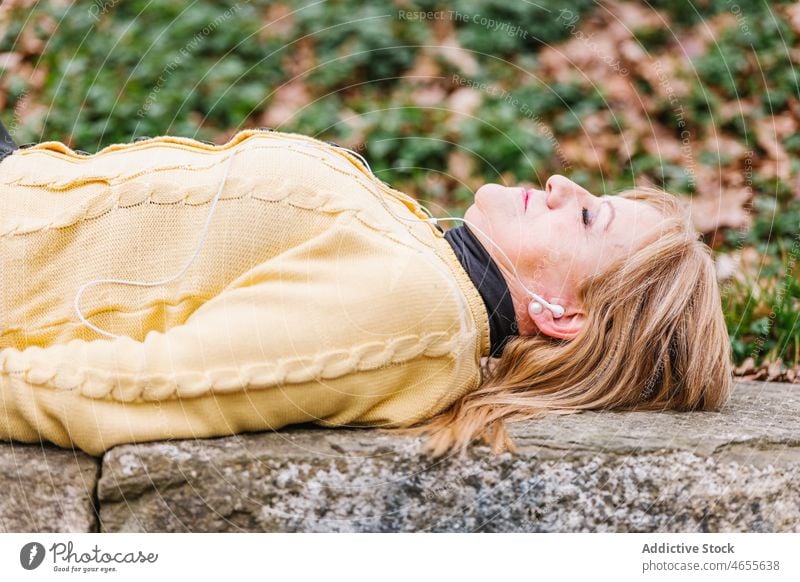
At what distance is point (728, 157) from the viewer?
3447mm

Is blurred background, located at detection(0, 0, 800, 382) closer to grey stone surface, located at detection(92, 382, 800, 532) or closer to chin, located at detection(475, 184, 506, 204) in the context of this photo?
chin, located at detection(475, 184, 506, 204)

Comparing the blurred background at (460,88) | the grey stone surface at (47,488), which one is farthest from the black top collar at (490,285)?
the blurred background at (460,88)

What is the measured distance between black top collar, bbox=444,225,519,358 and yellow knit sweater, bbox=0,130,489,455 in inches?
1.6

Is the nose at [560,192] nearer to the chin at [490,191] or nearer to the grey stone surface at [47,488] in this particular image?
the chin at [490,191]

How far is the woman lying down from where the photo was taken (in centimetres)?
151

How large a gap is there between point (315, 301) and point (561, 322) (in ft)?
1.83

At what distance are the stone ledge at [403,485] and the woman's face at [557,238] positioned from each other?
1.02ft

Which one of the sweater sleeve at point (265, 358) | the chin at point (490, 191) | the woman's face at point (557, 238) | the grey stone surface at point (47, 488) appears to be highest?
the chin at point (490, 191)

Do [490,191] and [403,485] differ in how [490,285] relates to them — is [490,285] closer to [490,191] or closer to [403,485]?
[490,191]

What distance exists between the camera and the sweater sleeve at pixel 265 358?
4.89 feet

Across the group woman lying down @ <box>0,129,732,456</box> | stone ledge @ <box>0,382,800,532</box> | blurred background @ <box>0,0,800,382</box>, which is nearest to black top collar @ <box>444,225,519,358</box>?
woman lying down @ <box>0,129,732,456</box>

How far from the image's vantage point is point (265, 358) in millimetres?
1499

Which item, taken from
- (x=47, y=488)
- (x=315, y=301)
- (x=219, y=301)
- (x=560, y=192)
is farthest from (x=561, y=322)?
(x=47, y=488)
